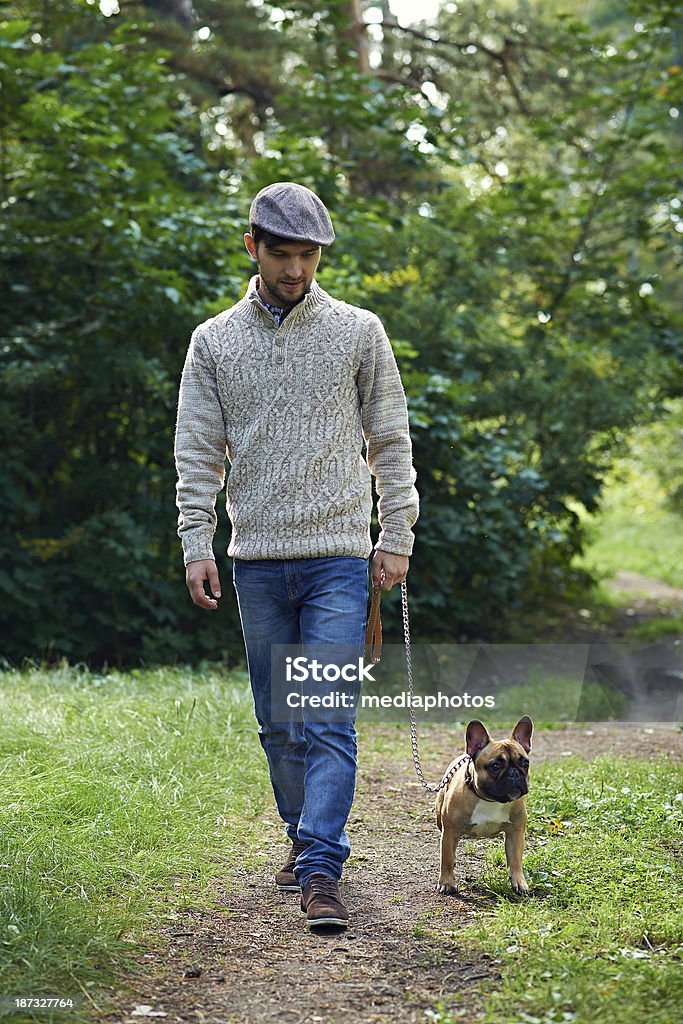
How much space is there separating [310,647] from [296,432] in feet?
2.15

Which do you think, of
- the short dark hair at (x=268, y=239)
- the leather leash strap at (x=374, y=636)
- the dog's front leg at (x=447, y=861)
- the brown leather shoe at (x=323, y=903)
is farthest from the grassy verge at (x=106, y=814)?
the short dark hair at (x=268, y=239)

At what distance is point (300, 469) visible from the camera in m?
3.60

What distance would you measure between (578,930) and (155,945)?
3.87 ft

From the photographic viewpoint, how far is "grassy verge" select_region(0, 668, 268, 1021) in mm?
3170

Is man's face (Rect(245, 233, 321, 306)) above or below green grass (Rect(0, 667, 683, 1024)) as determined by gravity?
above

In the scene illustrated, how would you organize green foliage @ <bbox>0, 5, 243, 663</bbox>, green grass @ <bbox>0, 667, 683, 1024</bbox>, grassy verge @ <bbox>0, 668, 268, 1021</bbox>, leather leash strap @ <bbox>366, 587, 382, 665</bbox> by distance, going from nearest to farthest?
green grass @ <bbox>0, 667, 683, 1024</bbox> < grassy verge @ <bbox>0, 668, 268, 1021</bbox> < leather leash strap @ <bbox>366, 587, 382, 665</bbox> < green foliage @ <bbox>0, 5, 243, 663</bbox>

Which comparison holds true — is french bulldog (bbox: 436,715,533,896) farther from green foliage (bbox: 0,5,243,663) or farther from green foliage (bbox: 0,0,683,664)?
green foliage (bbox: 0,5,243,663)

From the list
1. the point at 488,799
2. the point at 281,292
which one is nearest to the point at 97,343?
the point at 281,292

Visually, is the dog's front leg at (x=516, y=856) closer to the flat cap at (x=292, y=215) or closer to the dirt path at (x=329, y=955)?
the dirt path at (x=329, y=955)

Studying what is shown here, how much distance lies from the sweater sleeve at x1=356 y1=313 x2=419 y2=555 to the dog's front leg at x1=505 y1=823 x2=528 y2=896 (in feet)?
3.05

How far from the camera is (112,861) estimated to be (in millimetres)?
3883

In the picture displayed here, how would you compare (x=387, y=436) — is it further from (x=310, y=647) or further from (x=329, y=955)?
(x=329, y=955)

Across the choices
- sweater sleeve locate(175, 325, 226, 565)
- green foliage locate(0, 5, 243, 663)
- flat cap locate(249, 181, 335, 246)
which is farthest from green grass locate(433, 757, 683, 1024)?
green foliage locate(0, 5, 243, 663)

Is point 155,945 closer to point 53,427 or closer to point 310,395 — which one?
point 310,395
